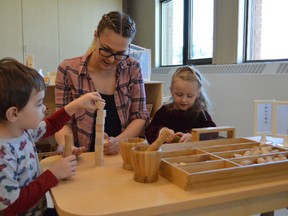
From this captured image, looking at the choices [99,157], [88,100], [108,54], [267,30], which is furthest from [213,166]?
[267,30]

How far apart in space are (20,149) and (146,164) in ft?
1.06

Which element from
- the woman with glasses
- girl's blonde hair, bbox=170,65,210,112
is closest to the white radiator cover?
girl's blonde hair, bbox=170,65,210,112

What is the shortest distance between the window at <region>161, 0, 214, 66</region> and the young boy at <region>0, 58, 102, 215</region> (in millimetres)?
2454

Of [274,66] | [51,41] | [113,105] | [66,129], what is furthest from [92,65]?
[51,41]

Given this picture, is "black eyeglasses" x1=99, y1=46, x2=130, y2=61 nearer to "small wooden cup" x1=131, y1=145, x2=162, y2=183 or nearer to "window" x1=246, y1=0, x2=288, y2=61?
"small wooden cup" x1=131, y1=145, x2=162, y2=183

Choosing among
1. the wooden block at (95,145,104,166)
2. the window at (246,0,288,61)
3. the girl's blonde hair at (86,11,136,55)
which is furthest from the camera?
the window at (246,0,288,61)

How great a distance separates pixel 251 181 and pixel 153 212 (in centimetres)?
27

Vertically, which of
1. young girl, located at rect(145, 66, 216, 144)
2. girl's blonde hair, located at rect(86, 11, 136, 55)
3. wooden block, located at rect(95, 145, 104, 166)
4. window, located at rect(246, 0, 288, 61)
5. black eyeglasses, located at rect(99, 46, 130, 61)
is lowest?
wooden block, located at rect(95, 145, 104, 166)

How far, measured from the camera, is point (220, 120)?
2.68 m

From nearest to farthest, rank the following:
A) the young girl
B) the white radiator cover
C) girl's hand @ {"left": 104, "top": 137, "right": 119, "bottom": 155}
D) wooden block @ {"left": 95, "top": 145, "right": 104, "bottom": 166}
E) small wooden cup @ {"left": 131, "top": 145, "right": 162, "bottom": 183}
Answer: small wooden cup @ {"left": 131, "top": 145, "right": 162, "bottom": 183} → wooden block @ {"left": 95, "top": 145, "right": 104, "bottom": 166} → girl's hand @ {"left": 104, "top": 137, "right": 119, "bottom": 155} → the young girl → the white radiator cover

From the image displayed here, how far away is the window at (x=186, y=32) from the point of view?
10.1ft

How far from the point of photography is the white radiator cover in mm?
2123

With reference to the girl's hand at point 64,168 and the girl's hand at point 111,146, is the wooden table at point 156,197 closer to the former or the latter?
the girl's hand at point 64,168

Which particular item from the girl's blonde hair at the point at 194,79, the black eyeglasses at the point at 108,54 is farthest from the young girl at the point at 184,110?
the black eyeglasses at the point at 108,54
